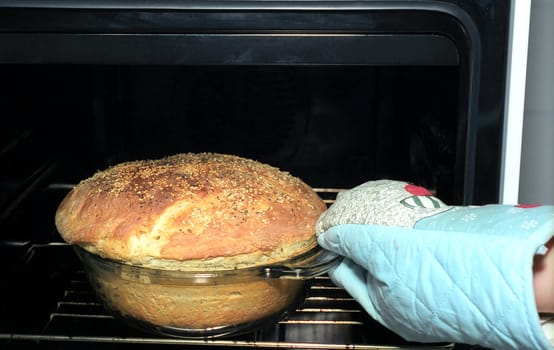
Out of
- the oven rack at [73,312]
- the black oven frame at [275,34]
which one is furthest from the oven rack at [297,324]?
the black oven frame at [275,34]

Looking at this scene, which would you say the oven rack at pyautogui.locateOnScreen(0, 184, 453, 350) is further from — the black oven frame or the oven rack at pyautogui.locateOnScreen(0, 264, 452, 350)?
the black oven frame

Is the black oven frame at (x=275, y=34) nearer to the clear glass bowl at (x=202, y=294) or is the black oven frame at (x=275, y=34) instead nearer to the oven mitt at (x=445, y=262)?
the oven mitt at (x=445, y=262)

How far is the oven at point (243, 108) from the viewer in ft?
2.63

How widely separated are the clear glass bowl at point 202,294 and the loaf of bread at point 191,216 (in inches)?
0.6

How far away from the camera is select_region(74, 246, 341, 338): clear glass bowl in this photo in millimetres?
875

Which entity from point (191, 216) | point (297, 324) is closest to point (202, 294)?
point (191, 216)

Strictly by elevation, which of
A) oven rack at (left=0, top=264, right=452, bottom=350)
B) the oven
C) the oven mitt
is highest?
the oven

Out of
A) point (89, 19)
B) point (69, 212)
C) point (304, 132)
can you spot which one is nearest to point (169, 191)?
Result: point (69, 212)

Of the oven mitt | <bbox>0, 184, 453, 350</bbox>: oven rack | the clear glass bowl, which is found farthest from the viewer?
<bbox>0, 184, 453, 350</bbox>: oven rack

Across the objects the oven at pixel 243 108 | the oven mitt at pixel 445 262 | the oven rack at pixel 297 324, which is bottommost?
the oven rack at pixel 297 324

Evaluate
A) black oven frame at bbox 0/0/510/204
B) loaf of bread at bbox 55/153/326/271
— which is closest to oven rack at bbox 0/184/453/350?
loaf of bread at bbox 55/153/326/271

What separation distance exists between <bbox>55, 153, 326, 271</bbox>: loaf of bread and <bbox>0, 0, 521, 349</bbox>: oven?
129 mm

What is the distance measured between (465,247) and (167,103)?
65 centimetres

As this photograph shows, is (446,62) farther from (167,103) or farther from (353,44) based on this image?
(167,103)
